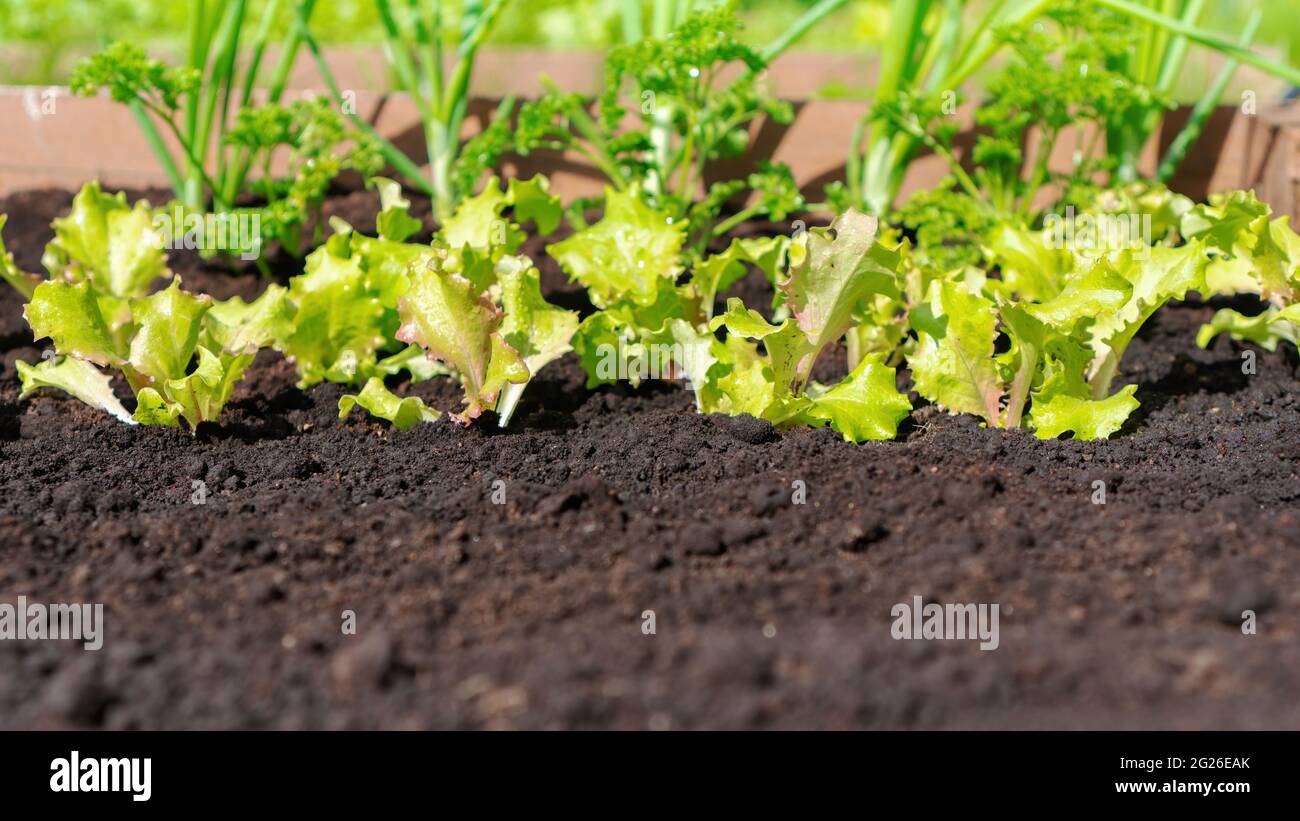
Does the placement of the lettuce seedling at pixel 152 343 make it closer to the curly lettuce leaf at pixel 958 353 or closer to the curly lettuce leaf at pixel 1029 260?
the curly lettuce leaf at pixel 958 353

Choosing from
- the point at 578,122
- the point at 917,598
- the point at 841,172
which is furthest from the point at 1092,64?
the point at 917,598

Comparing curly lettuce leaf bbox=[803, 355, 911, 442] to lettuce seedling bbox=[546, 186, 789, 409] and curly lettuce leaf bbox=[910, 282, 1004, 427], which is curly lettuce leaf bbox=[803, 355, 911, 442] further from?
lettuce seedling bbox=[546, 186, 789, 409]

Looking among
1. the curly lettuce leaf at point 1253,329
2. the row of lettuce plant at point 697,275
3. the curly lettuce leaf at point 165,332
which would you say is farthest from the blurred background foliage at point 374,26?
the curly lettuce leaf at point 165,332

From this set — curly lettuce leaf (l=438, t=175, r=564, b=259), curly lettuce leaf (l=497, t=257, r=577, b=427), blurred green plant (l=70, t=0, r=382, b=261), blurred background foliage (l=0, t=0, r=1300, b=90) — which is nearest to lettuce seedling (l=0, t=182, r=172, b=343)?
blurred green plant (l=70, t=0, r=382, b=261)

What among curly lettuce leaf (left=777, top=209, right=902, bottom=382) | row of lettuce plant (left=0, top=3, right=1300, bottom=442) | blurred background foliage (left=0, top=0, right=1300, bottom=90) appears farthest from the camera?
blurred background foliage (left=0, top=0, right=1300, bottom=90)

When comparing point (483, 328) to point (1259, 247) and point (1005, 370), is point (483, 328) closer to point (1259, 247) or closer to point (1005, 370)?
point (1005, 370)
